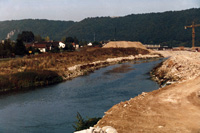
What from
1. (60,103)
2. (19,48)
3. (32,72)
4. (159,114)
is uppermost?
(19,48)

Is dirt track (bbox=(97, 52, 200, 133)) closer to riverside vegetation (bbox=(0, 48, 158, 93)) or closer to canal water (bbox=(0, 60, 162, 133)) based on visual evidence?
canal water (bbox=(0, 60, 162, 133))

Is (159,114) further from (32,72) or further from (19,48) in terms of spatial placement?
(19,48)

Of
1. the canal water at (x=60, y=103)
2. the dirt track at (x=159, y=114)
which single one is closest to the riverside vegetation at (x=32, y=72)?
the canal water at (x=60, y=103)

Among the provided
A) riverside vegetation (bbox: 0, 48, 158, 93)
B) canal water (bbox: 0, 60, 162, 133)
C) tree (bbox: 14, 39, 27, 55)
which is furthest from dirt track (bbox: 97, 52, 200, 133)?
tree (bbox: 14, 39, 27, 55)

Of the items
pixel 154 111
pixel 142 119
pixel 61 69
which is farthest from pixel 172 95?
pixel 61 69

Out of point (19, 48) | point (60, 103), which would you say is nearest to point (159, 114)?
point (60, 103)

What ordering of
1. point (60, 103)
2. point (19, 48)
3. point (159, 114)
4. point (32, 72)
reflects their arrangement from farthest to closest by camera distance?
point (19, 48), point (32, 72), point (60, 103), point (159, 114)

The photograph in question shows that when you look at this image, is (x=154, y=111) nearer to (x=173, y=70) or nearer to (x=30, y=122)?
(x=30, y=122)
